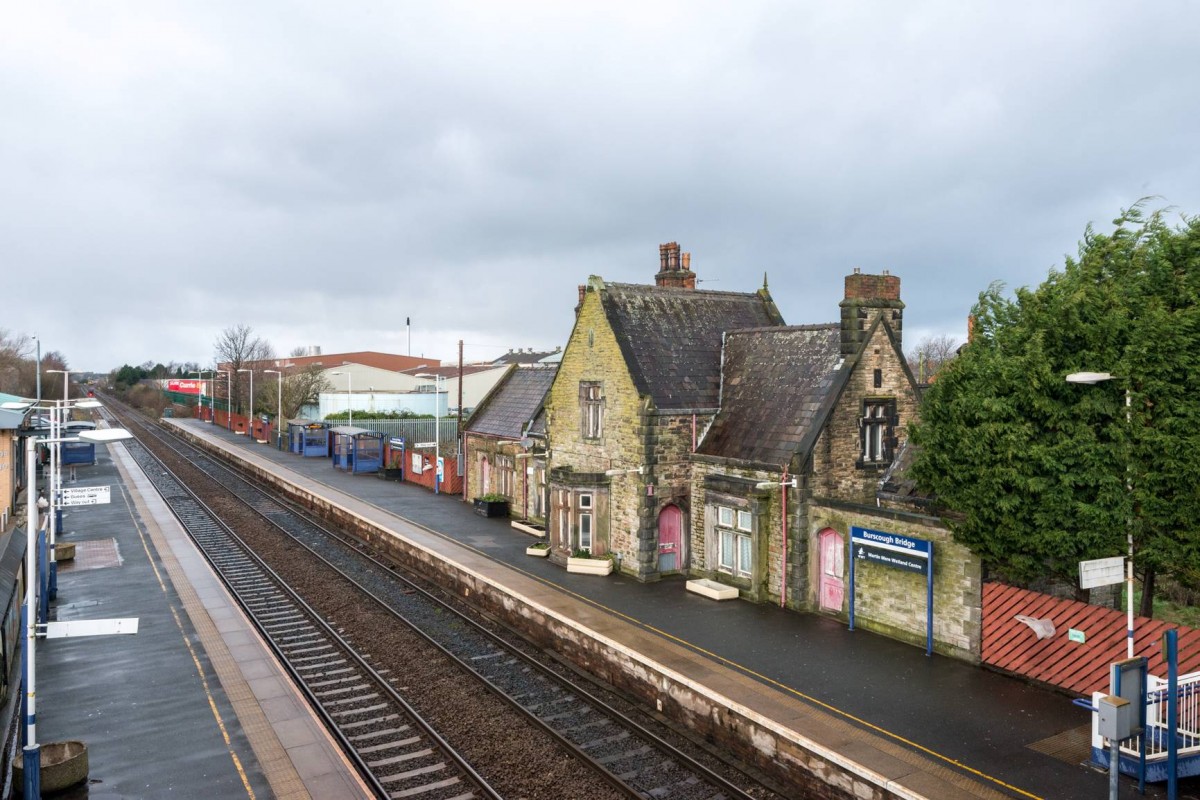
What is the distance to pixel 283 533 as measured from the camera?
1237 inches

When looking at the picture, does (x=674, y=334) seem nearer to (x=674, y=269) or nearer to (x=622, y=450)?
(x=622, y=450)

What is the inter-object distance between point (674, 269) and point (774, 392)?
28.0 feet

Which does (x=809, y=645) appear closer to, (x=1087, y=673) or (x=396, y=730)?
(x=1087, y=673)

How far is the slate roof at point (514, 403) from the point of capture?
33562 millimetres

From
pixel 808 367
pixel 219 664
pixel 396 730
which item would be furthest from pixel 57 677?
pixel 808 367

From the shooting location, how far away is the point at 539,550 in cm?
2450

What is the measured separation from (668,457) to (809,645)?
6.92m

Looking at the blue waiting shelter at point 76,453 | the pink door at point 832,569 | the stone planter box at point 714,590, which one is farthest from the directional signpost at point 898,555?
the blue waiting shelter at point 76,453

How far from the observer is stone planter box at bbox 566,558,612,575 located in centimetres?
2244

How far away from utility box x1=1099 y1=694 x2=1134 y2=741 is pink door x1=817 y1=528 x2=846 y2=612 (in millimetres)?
8509

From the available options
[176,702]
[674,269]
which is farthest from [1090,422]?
[674,269]

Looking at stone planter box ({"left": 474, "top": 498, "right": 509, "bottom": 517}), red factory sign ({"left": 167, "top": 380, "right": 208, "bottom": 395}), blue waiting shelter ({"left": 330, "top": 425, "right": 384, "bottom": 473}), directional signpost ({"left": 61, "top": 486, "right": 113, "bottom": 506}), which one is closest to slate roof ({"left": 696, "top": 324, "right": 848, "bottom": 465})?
stone planter box ({"left": 474, "top": 498, "right": 509, "bottom": 517})

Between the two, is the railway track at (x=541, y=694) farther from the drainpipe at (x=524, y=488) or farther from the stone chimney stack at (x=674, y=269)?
the stone chimney stack at (x=674, y=269)

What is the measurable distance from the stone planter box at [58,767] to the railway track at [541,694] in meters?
3.76
